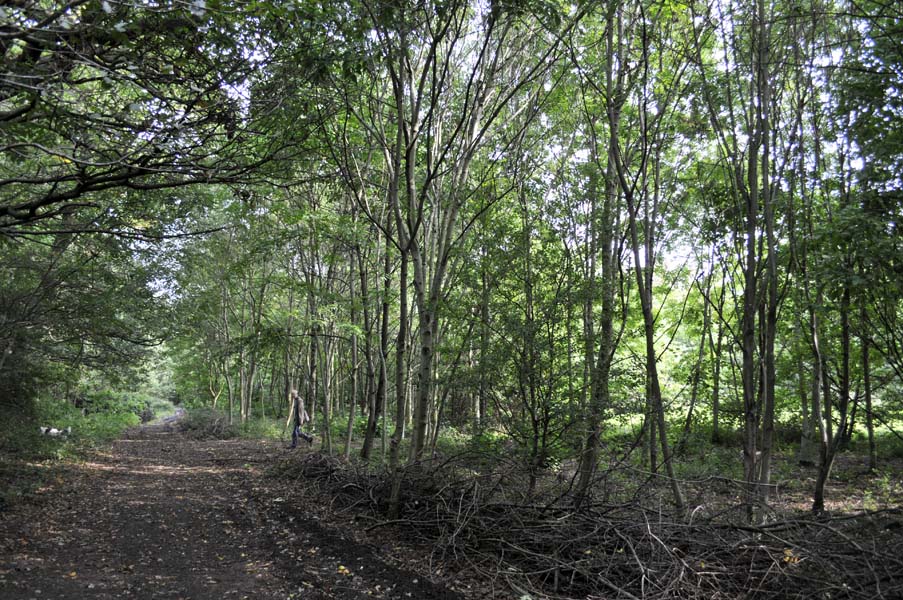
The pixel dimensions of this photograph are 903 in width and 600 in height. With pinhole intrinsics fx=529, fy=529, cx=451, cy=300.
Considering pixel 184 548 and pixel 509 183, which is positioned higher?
pixel 509 183

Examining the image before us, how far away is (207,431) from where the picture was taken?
934 inches

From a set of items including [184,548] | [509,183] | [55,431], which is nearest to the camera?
[184,548]

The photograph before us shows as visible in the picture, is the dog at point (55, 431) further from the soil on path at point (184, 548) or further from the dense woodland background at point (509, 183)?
the soil on path at point (184, 548)

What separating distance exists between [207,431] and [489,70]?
2151 cm

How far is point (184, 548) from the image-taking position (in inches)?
256

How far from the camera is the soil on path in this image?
5125 mm

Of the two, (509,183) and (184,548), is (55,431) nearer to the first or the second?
(184,548)

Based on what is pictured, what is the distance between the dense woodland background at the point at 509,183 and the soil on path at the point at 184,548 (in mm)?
1488

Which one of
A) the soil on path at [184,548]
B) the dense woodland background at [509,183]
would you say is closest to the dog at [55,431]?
the dense woodland background at [509,183]

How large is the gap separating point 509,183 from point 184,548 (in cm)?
759

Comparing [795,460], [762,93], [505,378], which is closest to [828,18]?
[762,93]

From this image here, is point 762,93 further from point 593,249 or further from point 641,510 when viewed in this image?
point 641,510

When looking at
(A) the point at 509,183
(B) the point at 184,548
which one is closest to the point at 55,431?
(B) the point at 184,548

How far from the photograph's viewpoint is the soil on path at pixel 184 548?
5.12 m
